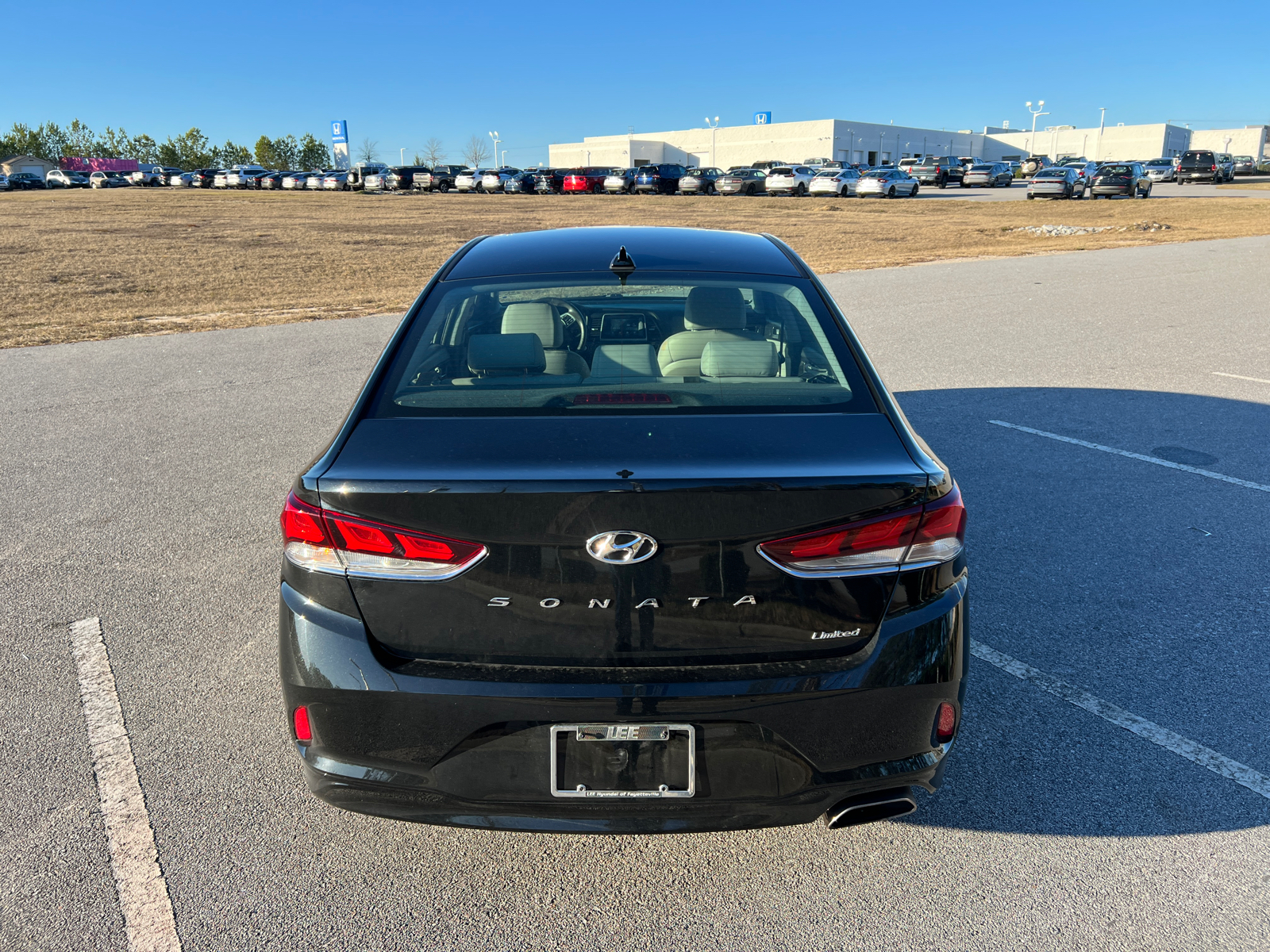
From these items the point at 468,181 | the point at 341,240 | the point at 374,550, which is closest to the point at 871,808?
the point at 374,550

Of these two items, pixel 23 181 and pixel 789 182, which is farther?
pixel 23 181

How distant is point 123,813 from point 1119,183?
4694cm

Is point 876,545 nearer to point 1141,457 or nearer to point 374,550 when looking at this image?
point 374,550

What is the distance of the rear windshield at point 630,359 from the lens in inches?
101

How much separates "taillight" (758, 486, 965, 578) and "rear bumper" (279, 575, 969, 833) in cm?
13

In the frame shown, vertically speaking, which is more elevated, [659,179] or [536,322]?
[659,179]

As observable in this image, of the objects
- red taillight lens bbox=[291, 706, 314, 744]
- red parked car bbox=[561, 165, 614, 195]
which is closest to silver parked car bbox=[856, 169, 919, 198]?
red parked car bbox=[561, 165, 614, 195]

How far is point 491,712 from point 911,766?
3.26 ft

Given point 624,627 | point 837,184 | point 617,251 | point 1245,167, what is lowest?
point 624,627

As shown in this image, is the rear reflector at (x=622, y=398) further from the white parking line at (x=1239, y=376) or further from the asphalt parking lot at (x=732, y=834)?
the white parking line at (x=1239, y=376)

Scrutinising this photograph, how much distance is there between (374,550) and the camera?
7.02 ft

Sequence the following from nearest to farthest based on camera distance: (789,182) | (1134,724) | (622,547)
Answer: (622,547)
(1134,724)
(789,182)

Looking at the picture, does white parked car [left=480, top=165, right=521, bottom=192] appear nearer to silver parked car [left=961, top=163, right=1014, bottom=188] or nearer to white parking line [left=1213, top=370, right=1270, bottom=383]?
silver parked car [left=961, top=163, right=1014, bottom=188]

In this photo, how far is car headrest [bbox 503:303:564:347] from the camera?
328 centimetres
